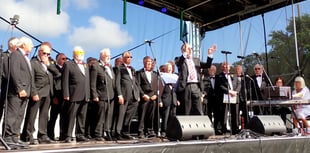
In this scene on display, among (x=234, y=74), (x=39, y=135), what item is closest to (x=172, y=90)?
(x=234, y=74)

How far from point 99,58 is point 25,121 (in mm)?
1260

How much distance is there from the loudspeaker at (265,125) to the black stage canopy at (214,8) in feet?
14.1

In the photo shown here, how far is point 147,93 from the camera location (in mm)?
4988

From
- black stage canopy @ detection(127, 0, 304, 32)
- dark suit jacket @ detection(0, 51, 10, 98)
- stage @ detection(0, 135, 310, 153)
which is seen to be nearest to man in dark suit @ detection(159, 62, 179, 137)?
stage @ detection(0, 135, 310, 153)

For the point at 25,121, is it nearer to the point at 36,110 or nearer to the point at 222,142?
the point at 36,110

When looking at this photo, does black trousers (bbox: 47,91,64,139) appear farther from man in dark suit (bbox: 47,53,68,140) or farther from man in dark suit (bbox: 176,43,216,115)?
man in dark suit (bbox: 176,43,216,115)

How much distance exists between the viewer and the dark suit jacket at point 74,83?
410cm

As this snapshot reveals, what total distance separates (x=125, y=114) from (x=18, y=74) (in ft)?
5.90

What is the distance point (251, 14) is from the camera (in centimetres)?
896

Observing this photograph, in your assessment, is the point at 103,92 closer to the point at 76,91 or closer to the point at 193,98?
the point at 76,91

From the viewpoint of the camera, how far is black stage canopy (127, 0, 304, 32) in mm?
8445

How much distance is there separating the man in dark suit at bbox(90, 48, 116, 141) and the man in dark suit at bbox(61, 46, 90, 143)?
0.16 m

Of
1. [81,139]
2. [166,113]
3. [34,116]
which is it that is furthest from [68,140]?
[166,113]

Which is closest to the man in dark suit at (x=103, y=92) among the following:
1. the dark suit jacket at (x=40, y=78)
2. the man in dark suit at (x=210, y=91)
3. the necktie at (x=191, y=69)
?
the dark suit jacket at (x=40, y=78)
